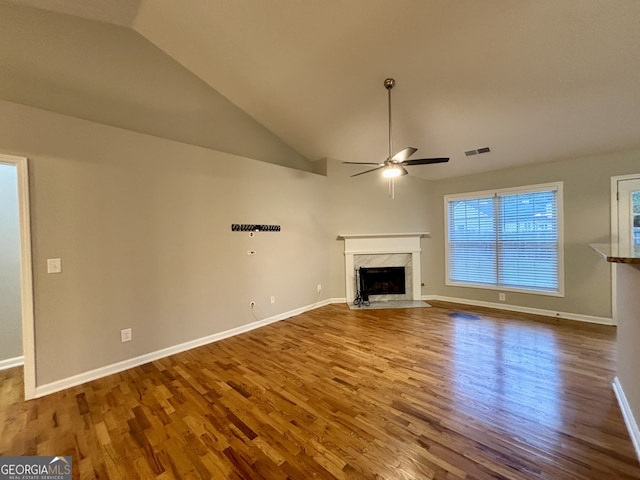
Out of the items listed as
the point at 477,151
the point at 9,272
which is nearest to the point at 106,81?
the point at 9,272

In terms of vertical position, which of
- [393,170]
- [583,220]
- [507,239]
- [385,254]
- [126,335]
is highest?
[393,170]

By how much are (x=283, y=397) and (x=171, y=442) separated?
0.85 meters

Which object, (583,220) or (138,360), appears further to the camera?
(583,220)

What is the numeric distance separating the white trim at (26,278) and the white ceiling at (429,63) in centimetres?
193

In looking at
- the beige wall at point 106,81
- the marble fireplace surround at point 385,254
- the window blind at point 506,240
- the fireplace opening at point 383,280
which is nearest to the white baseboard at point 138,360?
the marble fireplace surround at point 385,254

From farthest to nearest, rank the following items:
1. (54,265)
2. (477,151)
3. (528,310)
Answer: (528,310), (477,151), (54,265)

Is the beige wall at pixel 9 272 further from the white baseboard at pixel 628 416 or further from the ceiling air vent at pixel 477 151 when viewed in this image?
the ceiling air vent at pixel 477 151

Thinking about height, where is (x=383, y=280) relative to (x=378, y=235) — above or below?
below

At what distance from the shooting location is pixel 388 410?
2.02 m

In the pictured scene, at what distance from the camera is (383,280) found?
546 centimetres

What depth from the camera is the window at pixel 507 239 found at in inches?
166

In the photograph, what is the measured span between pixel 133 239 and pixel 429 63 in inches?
149

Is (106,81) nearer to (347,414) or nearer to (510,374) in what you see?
(347,414)

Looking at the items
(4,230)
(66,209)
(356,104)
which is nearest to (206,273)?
(66,209)
